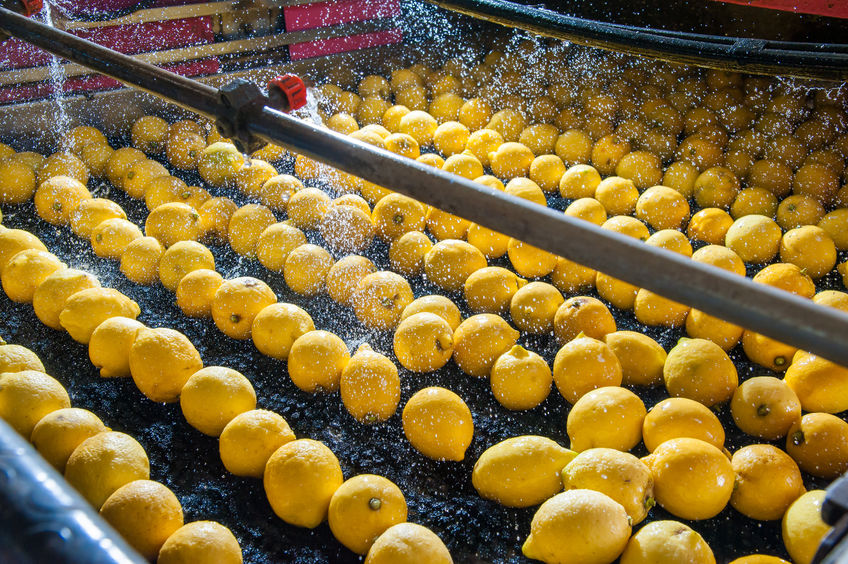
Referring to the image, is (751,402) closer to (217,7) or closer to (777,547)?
(777,547)

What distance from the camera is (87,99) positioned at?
171 inches

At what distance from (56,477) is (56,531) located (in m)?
0.08

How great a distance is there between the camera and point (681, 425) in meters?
2.29

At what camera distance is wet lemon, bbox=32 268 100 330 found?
9.63 feet

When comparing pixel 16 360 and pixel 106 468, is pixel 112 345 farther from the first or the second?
pixel 106 468

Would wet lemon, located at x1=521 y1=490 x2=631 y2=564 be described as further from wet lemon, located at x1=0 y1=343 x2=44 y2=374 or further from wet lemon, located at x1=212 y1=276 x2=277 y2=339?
wet lemon, located at x1=0 y1=343 x2=44 y2=374

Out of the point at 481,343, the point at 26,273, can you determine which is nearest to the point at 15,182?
the point at 26,273

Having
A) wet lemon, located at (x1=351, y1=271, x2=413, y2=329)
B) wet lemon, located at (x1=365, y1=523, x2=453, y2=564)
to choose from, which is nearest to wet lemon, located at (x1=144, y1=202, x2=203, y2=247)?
wet lemon, located at (x1=351, y1=271, x2=413, y2=329)

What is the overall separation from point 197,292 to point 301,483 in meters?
1.36

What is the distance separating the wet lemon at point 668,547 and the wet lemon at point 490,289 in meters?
1.44

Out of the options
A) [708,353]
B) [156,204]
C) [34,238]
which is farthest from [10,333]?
[708,353]

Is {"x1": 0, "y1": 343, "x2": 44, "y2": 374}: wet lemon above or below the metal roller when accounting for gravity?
below

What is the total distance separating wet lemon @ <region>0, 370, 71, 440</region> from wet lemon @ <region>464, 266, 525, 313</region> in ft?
6.41

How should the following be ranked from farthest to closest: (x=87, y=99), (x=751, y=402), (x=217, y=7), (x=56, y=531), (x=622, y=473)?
(x=217, y=7) < (x=87, y=99) < (x=751, y=402) < (x=622, y=473) < (x=56, y=531)
